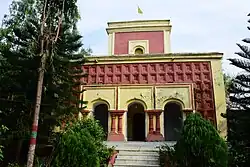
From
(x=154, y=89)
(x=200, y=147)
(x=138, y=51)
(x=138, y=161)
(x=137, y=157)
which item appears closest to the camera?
(x=200, y=147)

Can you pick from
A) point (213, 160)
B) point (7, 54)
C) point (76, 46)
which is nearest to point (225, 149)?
point (213, 160)

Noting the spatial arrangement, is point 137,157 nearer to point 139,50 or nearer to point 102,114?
point 102,114

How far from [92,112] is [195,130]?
7.26m

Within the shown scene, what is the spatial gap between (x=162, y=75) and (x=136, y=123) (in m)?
3.06

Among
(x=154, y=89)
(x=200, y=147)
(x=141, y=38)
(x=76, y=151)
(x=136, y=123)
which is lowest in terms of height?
(x=76, y=151)

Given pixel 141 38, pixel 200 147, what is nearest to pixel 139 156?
pixel 200 147

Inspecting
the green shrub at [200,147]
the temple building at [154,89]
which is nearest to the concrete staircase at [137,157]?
the green shrub at [200,147]

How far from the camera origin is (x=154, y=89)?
12820mm

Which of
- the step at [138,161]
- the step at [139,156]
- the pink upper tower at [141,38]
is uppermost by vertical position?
the pink upper tower at [141,38]

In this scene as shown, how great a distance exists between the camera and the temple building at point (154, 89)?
12438 millimetres

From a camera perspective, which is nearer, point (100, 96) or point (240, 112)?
point (240, 112)

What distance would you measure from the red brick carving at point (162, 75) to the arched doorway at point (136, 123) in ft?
5.71

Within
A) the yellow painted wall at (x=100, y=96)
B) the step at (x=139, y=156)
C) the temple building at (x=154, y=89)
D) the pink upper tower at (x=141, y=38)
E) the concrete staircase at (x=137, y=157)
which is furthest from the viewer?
the pink upper tower at (x=141, y=38)

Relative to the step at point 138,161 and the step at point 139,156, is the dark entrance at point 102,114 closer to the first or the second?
the step at point 139,156
